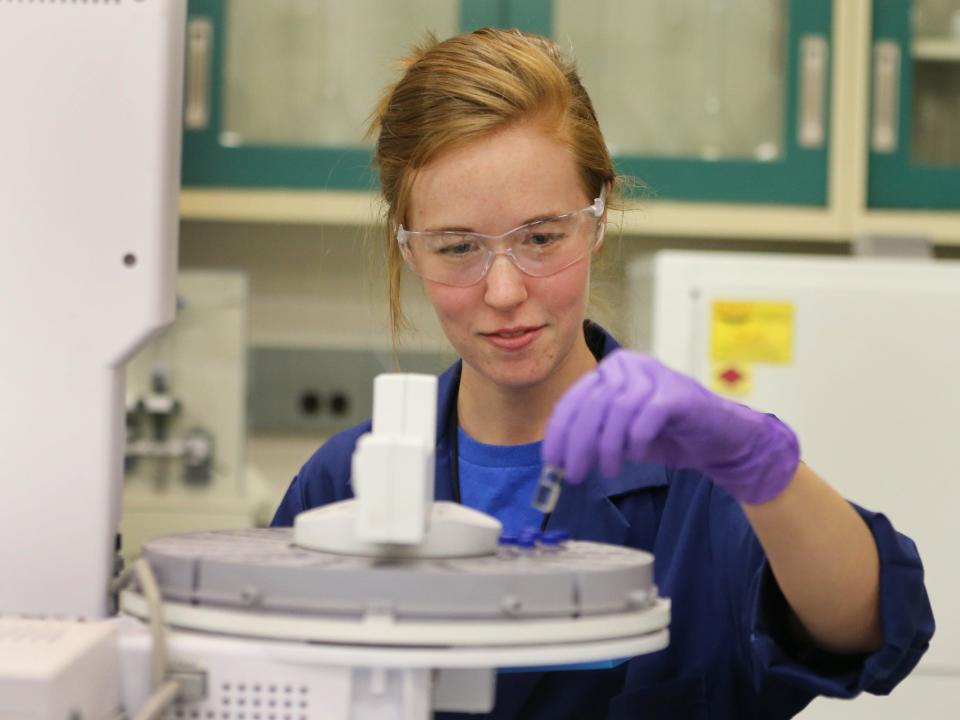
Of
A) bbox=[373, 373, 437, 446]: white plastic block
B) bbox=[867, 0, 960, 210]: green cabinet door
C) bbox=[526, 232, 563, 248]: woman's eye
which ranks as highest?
bbox=[867, 0, 960, 210]: green cabinet door

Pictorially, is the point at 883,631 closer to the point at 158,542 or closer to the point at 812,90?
the point at 158,542

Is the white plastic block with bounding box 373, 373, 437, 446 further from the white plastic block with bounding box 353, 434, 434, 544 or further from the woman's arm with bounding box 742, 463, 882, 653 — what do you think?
the woman's arm with bounding box 742, 463, 882, 653

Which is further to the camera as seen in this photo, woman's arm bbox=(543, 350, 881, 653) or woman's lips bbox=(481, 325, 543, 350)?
woman's lips bbox=(481, 325, 543, 350)

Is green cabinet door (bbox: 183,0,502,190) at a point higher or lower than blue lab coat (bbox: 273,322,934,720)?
higher

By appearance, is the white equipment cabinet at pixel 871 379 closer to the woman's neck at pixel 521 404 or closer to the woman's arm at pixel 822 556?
the woman's neck at pixel 521 404

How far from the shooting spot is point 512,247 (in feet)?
3.75

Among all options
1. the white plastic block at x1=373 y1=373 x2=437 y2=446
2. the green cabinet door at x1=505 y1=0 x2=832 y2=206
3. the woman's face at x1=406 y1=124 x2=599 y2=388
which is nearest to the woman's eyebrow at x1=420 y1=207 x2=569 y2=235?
the woman's face at x1=406 y1=124 x2=599 y2=388

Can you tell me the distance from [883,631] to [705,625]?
229 mm

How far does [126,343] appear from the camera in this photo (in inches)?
29.7

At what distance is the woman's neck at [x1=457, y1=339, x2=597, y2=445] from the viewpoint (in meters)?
1.29

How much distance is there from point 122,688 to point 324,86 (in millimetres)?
2083

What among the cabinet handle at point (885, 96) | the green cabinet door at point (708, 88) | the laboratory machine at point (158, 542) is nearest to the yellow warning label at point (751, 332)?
the green cabinet door at point (708, 88)

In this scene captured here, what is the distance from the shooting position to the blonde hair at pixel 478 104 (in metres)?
1.17

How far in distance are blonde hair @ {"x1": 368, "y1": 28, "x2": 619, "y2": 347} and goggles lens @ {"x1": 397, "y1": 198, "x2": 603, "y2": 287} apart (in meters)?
0.05
